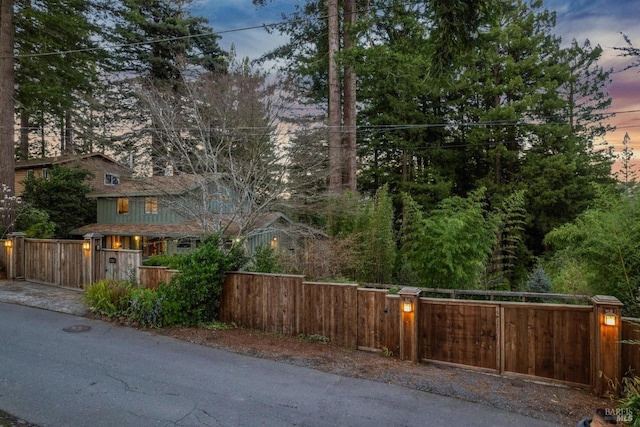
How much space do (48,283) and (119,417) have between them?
790cm

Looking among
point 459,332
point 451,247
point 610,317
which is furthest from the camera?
point 451,247

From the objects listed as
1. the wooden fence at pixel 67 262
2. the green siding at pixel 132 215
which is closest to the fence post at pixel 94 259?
the wooden fence at pixel 67 262

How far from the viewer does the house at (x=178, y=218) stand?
852cm

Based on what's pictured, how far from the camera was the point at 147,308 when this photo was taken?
6621 mm

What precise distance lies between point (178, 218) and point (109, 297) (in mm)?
8739

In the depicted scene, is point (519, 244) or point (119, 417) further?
point (519, 244)

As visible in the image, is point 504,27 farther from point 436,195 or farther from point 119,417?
point 119,417

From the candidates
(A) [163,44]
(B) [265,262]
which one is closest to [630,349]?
(B) [265,262]

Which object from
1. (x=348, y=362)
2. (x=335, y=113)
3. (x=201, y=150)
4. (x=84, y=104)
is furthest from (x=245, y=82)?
(x=84, y=104)

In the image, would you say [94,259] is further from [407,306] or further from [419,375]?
[419,375]

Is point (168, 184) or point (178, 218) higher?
point (168, 184)

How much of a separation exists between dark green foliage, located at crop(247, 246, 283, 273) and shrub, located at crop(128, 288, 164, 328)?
1865 millimetres

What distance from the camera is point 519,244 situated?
16062 mm

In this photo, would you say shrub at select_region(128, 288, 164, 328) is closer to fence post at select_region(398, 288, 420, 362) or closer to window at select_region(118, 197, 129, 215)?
fence post at select_region(398, 288, 420, 362)
